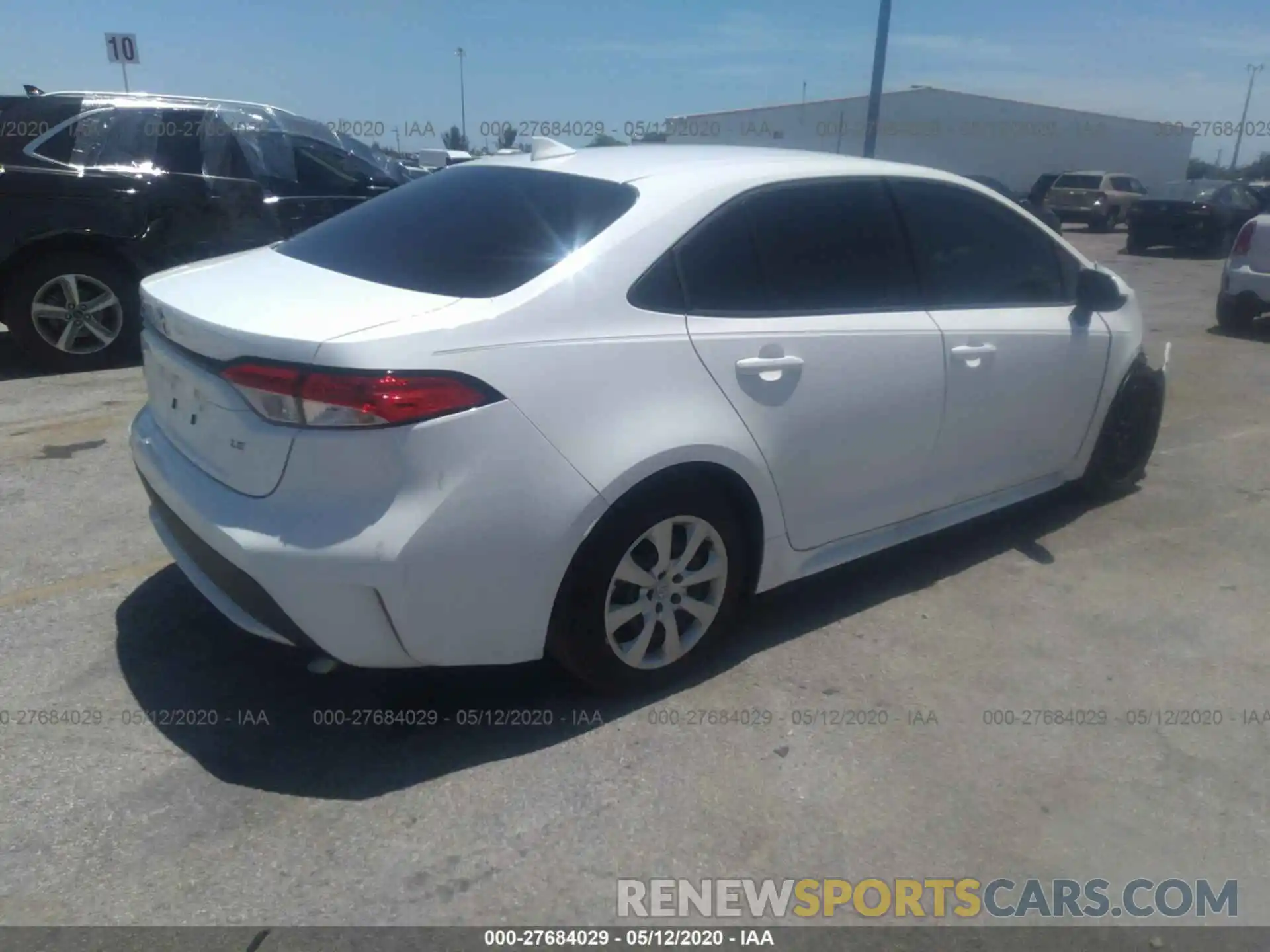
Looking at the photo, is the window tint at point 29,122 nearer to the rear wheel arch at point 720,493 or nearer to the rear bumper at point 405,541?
the rear bumper at point 405,541

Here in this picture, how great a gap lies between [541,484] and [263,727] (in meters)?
1.15

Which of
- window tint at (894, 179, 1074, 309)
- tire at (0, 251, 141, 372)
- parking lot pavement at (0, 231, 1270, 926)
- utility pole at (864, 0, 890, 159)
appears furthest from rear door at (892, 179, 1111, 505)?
utility pole at (864, 0, 890, 159)

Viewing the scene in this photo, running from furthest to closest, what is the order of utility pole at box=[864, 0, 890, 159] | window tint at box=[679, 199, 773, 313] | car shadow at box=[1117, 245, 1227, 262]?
car shadow at box=[1117, 245, 1227, 262]
utility pole at box=[864, 0, 890, 159]
window tint at box=[679, 199, 773, 313]

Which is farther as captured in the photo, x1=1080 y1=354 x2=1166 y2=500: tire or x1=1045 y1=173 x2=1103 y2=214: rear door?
x1=1045 y1=173 x2=1103 y2=214: rear door

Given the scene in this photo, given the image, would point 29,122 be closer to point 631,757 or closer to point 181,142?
point 181,142

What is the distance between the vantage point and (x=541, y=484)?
2.69 m

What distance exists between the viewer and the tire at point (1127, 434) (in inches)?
188

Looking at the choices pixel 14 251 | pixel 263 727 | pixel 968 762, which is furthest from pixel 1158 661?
pixel 14 251

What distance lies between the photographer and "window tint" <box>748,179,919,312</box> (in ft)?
11.0

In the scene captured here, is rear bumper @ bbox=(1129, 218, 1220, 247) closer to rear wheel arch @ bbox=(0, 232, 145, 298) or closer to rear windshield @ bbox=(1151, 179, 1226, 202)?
rear windshield @ bbox=(1151, 179, 1226, 202)

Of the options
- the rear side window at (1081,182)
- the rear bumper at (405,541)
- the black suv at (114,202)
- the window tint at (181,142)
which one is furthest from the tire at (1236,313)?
the rear side window at (1081,182)

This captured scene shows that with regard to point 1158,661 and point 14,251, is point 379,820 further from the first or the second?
point 14,251

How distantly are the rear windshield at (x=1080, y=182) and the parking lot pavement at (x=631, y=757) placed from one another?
24.8m

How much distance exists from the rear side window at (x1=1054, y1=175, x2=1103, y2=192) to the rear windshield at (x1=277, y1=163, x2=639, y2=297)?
26.3 metres
